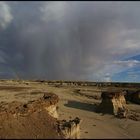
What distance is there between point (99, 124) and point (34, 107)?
732cm

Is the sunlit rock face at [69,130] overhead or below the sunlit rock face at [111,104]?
below

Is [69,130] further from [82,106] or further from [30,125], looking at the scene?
[82,106]

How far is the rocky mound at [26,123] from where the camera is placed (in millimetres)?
14242

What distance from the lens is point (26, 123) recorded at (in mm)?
14969

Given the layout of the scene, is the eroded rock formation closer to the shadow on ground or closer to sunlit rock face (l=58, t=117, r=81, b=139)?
sunlit rock face (l=58, t=117, r=81, b=139)

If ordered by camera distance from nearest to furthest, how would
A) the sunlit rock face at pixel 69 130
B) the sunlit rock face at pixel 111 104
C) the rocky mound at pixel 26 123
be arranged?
the rocky mound at pixel 26 123 → the sunlit rock face at pixel 69 130 → the sunlit rock face at pixel 111 104

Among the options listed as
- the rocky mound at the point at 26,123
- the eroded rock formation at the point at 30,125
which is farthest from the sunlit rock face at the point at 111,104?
the eroded rock formation at the point at 30,125

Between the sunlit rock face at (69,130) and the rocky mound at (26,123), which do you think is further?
the sunlit rock face at (69,130)

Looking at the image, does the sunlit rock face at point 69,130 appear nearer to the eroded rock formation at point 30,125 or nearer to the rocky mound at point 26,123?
the eroded rock formation at point 30,125

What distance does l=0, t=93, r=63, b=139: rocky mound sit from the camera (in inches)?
561

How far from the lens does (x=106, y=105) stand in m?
28.2

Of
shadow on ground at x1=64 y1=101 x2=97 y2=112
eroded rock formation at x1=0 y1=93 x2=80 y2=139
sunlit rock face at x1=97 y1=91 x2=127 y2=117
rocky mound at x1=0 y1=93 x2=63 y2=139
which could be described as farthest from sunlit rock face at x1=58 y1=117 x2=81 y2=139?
shadow on ground at x1=64 y1=101 x2=97 y2=112

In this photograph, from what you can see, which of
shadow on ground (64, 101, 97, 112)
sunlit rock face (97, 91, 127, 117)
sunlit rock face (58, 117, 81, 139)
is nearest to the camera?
sunlit rock face (58, 117, 81, 139)

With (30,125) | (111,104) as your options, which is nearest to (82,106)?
(111,104)
